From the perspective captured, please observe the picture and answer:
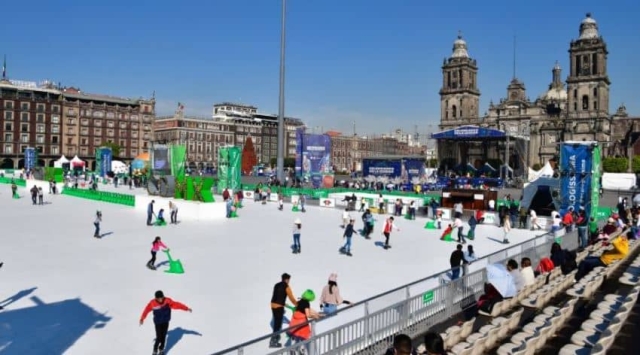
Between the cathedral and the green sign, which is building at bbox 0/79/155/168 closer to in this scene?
the cathedral

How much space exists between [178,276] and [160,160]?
938 inches

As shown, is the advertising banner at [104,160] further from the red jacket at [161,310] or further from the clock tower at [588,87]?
the clock tower at [588,87]

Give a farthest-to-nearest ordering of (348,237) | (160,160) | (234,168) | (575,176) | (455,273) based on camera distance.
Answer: (234,168), (160,160), (575,176), (348,237), (455,273)

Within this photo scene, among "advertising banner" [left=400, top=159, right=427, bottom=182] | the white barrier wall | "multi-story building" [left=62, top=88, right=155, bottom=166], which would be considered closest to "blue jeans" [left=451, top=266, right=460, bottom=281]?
the white barrier wall

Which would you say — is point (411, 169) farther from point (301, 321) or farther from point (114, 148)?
point (114, 148)

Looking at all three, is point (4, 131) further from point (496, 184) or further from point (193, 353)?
point (193, 353)

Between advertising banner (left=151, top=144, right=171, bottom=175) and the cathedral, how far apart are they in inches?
1838

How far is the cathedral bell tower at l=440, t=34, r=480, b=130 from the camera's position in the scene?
4139 inches

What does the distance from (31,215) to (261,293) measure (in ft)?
68.3

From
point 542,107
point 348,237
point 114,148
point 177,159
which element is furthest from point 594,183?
point 114,148

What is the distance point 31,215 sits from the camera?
27344 mm

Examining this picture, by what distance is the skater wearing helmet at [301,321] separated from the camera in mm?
6638

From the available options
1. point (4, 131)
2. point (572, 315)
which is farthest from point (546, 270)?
point (4, 131)

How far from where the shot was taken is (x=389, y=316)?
816cm
